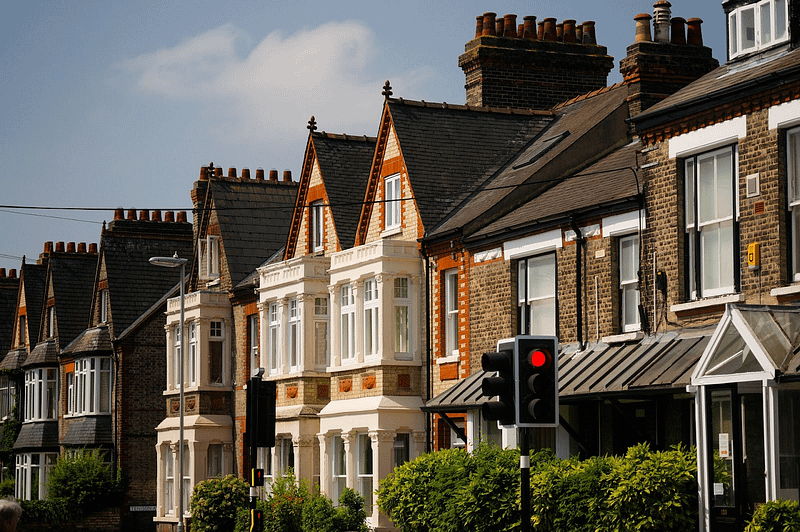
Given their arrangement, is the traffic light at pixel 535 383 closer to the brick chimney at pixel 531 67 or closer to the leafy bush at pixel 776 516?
the leafy bush at pixel 776 516

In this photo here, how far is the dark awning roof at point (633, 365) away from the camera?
67.6ft

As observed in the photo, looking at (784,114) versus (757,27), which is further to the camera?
(757,27)

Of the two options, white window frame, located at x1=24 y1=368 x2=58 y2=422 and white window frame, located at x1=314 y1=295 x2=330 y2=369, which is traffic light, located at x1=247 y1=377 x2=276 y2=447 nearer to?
white window frame, located at x1=314 y1=295 x2=330 y2=369

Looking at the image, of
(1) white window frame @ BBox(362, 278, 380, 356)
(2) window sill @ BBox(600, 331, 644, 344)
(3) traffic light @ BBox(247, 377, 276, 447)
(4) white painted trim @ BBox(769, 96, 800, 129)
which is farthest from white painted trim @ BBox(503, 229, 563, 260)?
(3) traffic light @ BBox(247, 377, 276, 447)

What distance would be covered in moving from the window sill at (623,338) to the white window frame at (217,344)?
20.4 m

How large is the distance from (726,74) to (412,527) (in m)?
10.1

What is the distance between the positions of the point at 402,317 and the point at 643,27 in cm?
941

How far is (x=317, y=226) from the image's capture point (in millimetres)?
37344

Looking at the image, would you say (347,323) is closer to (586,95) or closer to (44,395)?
(586,95)

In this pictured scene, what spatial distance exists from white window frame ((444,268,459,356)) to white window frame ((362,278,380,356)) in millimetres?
1893

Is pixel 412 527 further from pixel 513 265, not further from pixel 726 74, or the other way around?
pixel 726 74

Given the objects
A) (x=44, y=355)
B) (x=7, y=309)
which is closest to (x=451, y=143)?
(x=44, y=355)

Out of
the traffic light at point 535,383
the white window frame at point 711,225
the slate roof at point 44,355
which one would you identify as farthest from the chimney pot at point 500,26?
the slate roof at point 44,355

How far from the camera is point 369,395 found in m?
32.3
